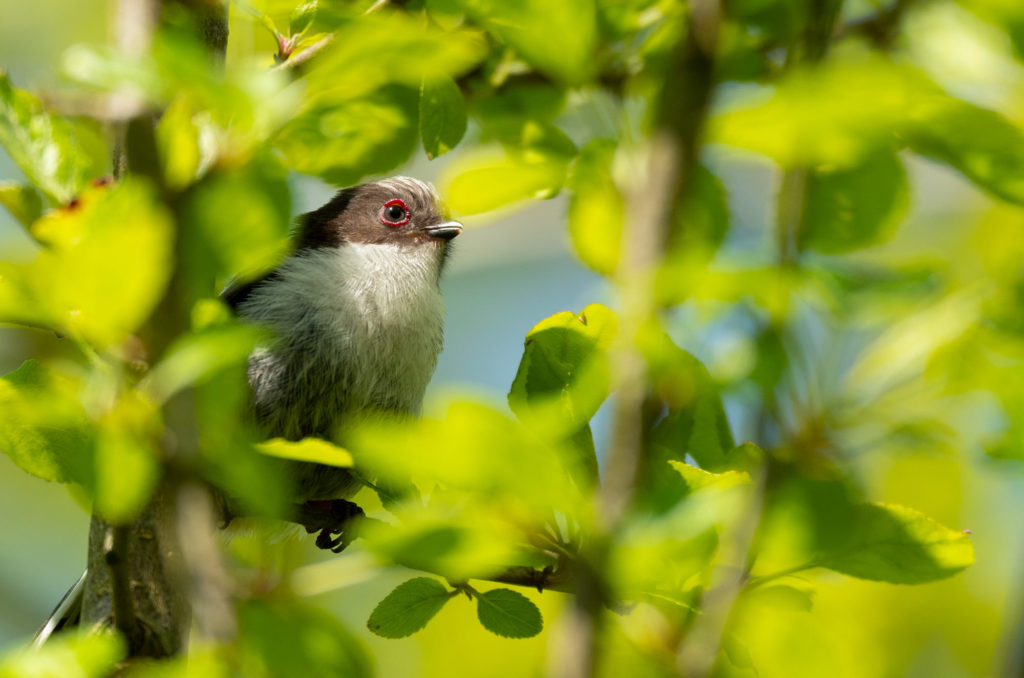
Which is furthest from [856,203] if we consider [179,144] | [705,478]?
[179,144]

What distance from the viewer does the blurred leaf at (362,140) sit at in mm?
2646

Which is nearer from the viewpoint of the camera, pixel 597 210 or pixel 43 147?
pixel 597 210

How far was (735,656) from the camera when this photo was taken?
204cm

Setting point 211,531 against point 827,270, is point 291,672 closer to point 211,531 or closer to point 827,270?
point 211,531

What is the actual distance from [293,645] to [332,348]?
3269mm

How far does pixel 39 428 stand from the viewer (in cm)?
202

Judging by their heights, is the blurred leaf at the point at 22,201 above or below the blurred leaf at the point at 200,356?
below

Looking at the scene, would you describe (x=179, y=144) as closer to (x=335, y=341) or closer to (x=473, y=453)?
(x=473, y=453)

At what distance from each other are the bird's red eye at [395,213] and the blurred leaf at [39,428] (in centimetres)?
420

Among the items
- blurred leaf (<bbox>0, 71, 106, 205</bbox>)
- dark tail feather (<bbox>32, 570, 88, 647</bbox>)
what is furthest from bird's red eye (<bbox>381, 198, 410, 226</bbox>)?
blurred leaf (<bbox>0, 71, 106, 205</bbox>)

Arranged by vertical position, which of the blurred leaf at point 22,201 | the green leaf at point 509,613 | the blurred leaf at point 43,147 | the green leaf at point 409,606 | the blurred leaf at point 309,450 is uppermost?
the blurred leaf at point 43,147

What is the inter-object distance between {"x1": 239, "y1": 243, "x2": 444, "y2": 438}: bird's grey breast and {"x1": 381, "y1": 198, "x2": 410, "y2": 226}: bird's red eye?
810 millimetres

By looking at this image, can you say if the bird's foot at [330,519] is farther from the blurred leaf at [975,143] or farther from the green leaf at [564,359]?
the blurred leaf at [975,143]

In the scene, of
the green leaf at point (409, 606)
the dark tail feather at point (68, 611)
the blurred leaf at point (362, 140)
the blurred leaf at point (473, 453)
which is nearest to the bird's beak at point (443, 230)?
the dark tail feather at point (68, 611)
